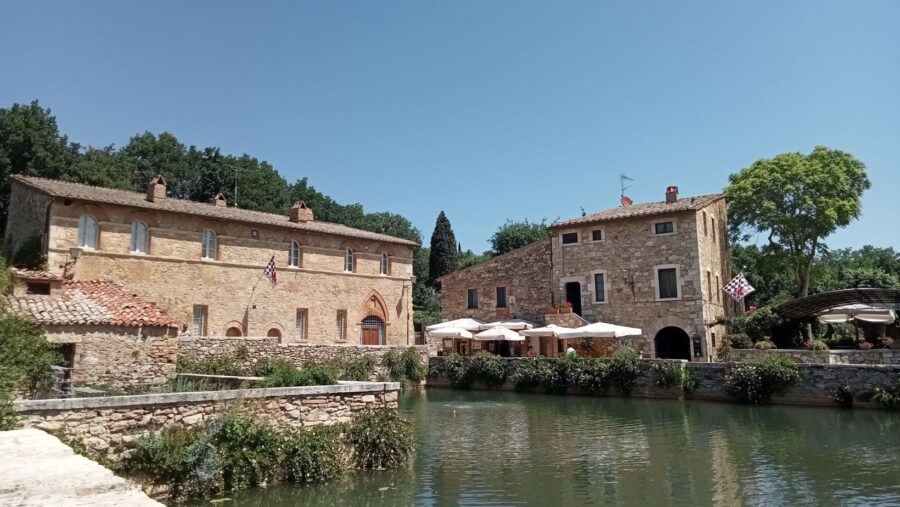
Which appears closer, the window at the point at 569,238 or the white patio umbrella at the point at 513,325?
the white patio umbrella at the point at 513,325

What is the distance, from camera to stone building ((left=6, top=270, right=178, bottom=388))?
1398cm

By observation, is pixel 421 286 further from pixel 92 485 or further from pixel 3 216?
pixel 92 485

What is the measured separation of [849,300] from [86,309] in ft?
87.5

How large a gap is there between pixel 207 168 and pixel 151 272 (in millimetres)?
26087

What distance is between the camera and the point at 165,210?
23.2 meters

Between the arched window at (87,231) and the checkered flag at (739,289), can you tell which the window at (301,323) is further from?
the checkered flag at (739,289)

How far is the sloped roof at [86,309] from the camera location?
1404cm

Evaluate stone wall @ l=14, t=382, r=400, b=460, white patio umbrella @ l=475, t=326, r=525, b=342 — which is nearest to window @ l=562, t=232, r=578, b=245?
white patio umbrella @ l=475, t=326, r=525, b=342

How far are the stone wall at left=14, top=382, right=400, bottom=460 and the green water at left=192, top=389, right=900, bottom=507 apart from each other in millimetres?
1291

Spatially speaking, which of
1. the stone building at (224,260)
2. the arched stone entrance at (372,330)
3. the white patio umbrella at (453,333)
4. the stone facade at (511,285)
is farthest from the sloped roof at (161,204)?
the stone facade at (511,285)

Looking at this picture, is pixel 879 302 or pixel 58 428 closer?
pixel 58 428

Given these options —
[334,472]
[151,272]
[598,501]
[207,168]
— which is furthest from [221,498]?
[207,168]

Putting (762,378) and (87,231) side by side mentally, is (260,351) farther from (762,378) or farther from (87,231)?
(762,378)

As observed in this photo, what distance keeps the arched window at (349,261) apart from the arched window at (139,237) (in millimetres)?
9204
